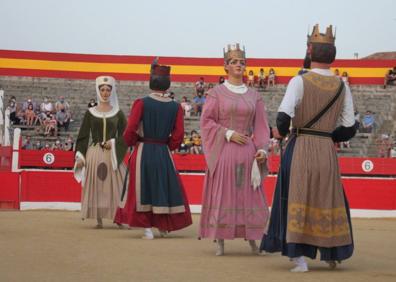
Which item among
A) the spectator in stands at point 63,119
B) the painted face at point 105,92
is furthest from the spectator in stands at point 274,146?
the painted face at point 105,92

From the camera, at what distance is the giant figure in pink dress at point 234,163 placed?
9867mm

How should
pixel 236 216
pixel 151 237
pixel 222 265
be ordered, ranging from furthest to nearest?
pixel 151 237 < pixel 236 216 < pixel 222 265

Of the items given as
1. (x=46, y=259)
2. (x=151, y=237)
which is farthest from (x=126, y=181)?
(x=46, y=259)

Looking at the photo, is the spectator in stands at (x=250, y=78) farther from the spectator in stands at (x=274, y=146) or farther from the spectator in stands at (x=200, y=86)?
the spectator in stands at (x=274, y=146)

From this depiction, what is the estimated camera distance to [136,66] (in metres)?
31.0

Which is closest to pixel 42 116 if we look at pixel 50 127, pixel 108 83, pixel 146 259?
pixel 50 127

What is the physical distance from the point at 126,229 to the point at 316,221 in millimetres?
5363

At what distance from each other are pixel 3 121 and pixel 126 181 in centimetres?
1130

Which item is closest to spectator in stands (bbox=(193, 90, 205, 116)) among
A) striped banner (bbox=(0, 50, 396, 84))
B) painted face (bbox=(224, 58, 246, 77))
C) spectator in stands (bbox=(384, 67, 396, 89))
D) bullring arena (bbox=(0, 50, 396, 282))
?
bullring arena (bbox=(0, 50, 396, 282))

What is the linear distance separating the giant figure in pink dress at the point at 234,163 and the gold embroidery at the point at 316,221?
1.63 m

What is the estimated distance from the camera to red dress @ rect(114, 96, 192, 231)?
463 inches

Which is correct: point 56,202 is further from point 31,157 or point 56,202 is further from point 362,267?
point 362,267

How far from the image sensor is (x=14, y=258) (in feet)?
28.8

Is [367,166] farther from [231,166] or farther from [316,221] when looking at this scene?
[316,221]
